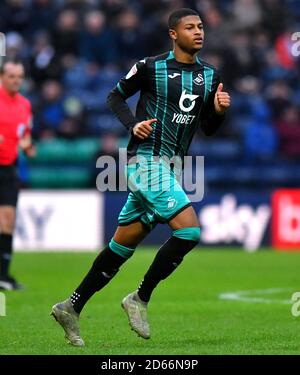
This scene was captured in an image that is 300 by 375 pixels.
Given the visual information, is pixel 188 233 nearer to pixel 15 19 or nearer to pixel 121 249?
pixel 121 249

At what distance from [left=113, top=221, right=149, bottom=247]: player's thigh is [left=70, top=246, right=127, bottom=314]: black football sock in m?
0.11

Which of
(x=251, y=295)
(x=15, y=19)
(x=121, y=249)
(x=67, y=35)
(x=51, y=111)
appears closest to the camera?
(x=121, y=249)

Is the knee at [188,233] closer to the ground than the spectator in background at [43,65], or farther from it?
closer to the ground

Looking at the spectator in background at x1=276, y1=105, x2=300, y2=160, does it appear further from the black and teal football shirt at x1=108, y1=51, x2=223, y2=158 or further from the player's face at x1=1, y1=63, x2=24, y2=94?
the black and teal football shirt at x1=108, y1=51, x2=223, y2=158

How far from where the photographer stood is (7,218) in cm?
1177

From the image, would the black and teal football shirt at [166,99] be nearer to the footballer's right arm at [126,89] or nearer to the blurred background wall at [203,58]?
the footballer's right arm at [126,89]

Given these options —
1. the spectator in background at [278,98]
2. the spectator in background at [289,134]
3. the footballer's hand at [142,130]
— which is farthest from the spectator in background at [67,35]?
the footballer's hand at [142,130]

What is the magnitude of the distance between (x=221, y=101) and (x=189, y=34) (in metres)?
0.53

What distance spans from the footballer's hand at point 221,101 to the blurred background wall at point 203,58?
9909mm

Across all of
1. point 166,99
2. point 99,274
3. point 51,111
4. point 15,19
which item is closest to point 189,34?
point 166,99

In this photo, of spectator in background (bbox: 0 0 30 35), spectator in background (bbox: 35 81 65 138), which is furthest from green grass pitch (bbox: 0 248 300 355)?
spectator in background (bbox: 0 0 30 35)

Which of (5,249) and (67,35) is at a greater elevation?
(67,35)

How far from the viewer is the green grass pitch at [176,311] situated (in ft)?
23.7

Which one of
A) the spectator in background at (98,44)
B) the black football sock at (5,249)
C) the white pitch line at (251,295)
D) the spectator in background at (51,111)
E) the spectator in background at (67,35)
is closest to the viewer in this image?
the white pitch line at (251,295)
